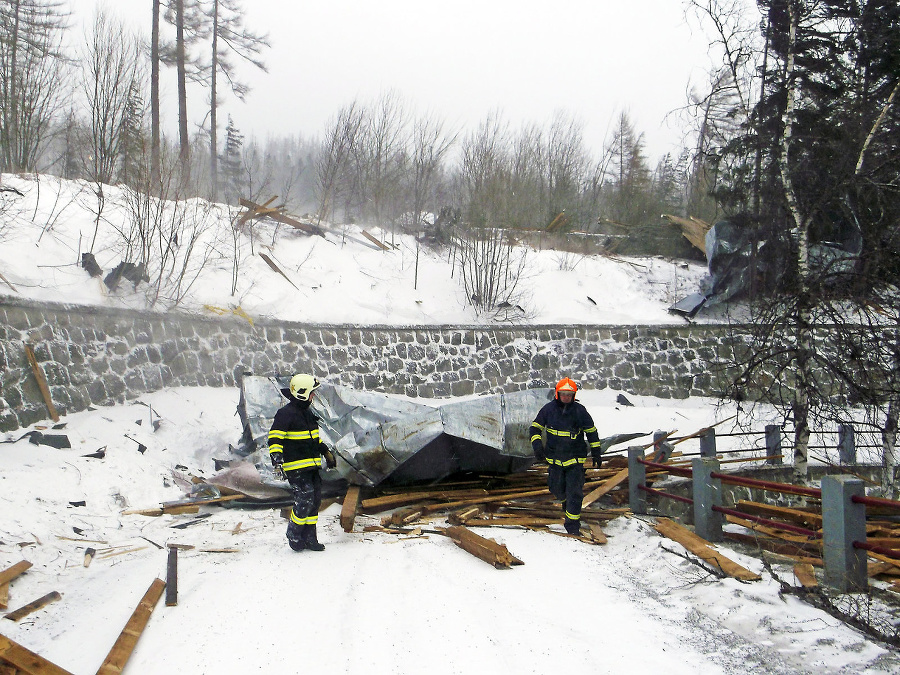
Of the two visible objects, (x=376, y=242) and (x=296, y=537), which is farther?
(x=376, y=242)

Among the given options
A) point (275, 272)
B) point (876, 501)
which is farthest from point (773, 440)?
point (275, 272)

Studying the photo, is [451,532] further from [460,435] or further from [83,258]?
[83,258]

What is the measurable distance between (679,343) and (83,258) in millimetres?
15181

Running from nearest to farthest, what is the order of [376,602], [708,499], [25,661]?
1. [25,661]
2. [376,602]
3. [708,499]

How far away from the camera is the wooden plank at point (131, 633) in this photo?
12.3ft

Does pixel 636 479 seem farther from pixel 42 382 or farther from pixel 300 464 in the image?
pixel 42 382

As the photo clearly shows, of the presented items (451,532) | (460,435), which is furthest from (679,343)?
(451,532)

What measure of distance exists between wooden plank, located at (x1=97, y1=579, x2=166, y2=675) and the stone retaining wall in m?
6.31

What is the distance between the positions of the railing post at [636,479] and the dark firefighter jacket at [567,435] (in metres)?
1.14

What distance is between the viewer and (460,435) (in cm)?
826

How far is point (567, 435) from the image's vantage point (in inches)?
286

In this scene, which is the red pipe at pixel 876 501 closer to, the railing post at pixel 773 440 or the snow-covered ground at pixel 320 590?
the snow-covered ground at pixel 320 590

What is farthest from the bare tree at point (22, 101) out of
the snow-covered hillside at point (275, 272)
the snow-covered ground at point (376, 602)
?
the snow-covered ground at point (376, 602)

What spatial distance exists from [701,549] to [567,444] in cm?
184
